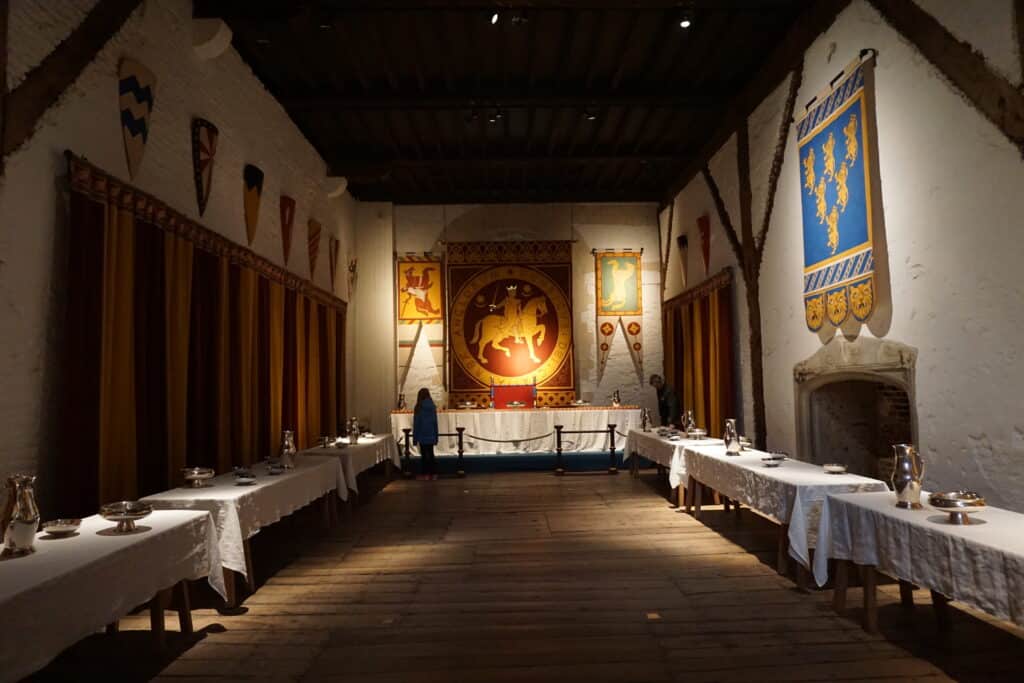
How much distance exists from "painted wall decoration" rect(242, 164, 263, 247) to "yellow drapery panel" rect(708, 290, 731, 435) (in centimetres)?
571

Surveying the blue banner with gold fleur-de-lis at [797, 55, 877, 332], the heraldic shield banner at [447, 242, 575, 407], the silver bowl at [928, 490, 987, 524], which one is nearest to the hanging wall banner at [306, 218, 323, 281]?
the heraldic shield banner at [447, 242, 575, 407]

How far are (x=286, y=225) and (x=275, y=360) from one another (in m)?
1.78

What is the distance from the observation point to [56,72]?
3916 millimetres

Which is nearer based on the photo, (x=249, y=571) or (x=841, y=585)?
(x=841, y=585)

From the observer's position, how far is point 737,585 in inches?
174

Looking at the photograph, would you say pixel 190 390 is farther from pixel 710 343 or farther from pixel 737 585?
pixel 710 343

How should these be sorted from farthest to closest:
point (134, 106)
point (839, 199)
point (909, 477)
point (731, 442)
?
point (731, 442) < point (839, 199) < point (134, 106) < point (909, 477)

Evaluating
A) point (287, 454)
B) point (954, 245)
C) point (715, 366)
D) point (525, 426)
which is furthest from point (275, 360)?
point (954, 245)

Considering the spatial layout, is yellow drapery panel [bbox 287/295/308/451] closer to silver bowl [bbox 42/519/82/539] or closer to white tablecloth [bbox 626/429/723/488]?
white tablecloth [bbox 626/429/723/488]

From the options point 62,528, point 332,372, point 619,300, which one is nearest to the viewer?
point 62,528

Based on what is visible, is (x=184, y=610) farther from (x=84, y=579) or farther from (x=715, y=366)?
(x=715, y=366)

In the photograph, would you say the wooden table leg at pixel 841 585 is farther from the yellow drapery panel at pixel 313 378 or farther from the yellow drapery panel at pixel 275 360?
the yellow drapery panel at pixel 313 378

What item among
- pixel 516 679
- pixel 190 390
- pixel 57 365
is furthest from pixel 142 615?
pixel 516 679

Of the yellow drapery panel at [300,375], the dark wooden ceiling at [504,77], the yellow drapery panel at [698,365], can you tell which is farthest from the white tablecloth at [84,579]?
the yellow drapery panel at [698,365]
